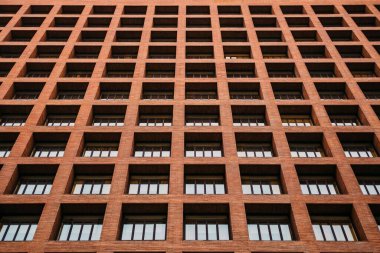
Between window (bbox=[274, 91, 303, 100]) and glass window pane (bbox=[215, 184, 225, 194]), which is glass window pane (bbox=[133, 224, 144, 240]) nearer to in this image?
glass window pane (bbox=[215, 184, 225, 194])

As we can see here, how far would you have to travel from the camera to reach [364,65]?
2997 cm

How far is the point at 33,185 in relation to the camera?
22047mm

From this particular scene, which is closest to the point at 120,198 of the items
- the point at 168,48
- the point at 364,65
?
the point at 168,48

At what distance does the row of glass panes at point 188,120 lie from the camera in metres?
26.2

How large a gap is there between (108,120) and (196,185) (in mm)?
7820

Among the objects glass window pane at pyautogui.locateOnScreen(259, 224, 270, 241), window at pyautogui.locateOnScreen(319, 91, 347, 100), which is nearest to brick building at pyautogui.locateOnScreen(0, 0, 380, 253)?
window at pyautogui.locateOnScreen(319, 91, 347, 100)

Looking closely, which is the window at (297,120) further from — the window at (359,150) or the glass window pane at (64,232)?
the glass window pane at (64,232)

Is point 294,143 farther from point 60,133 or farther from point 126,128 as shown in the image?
point 60,133

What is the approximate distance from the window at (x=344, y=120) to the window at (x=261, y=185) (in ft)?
21.8

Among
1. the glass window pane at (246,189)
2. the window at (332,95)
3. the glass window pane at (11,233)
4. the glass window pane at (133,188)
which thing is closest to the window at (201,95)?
the window at (332,95)

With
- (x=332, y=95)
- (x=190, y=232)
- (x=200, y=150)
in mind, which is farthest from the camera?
(x=332, y=95)

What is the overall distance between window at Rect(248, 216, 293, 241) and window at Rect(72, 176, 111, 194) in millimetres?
7518

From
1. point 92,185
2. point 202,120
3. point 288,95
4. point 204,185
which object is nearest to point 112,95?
point 202,120

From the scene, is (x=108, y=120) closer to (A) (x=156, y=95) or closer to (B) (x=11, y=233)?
(A) (x=156, y=95)
